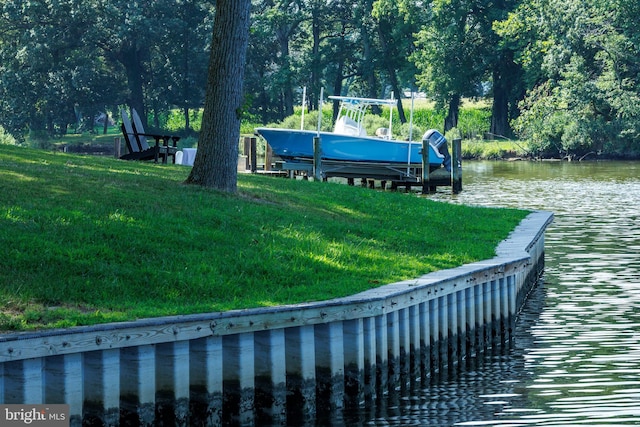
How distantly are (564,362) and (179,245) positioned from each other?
5.17 meters

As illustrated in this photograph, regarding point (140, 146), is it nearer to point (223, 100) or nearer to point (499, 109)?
point (223, 100)

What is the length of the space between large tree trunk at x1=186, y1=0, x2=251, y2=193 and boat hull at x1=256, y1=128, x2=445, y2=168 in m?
22.4

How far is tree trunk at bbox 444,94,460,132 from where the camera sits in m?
84.8

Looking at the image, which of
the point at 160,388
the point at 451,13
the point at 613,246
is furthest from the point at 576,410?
the point at 451,13

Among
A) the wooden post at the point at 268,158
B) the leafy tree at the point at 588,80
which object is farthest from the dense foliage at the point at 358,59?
the wooden post at the point at 268,158

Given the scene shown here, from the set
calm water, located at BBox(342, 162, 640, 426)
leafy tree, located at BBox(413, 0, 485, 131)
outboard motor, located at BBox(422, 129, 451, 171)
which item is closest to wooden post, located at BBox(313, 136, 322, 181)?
outboard motor, located at BBox(422, 129, 451, 171)

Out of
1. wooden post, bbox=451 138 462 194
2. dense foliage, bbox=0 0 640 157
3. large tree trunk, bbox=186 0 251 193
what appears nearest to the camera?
large tree trunk, bbox=186 0 251 193

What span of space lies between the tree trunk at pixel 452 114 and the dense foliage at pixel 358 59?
14 centimetres

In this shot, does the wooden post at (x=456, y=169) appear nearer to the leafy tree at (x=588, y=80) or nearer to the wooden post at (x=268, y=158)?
the wooden post at (x=268, y=158)

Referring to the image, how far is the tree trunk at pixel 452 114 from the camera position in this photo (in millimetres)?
84812

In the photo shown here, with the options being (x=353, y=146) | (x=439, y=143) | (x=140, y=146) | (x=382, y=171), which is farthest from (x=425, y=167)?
(x=140, y=146)

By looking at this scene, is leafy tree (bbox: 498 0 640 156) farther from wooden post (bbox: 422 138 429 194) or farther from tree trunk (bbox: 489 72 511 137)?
wooden post (bbox: 422 138 429 194)

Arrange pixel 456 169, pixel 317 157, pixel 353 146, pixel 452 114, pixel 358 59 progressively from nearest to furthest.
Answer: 1. pixel 317 157
2. pixel 456 169
3. pixel 353 146
4. pixel 452 114
5. pixel 358 59

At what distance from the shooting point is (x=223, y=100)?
20.5 meters
